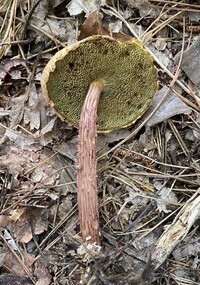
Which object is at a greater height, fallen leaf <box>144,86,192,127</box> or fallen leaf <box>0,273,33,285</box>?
fallen leaf <box>144,86,192,127</box>

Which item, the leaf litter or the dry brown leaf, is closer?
the leaf litter

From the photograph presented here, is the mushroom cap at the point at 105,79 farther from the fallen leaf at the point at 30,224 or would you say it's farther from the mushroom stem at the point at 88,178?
the fallen leaf at the point at 30,224

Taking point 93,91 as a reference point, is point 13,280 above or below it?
below

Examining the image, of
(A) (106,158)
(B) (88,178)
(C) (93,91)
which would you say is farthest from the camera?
(A) (106,158)

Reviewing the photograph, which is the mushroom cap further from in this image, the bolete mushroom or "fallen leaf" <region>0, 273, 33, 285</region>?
"fallen leaf" <region>0, 273, 33, 285</region>

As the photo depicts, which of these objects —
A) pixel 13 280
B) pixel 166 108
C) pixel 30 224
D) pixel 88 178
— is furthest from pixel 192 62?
pixel 13 280

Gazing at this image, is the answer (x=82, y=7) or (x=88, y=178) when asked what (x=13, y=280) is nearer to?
(x=88, y=178)

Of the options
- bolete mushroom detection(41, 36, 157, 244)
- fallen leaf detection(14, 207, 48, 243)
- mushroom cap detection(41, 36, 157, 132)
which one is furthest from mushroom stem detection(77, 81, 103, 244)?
fallen leaf detection(14, 207, 48, 243)
